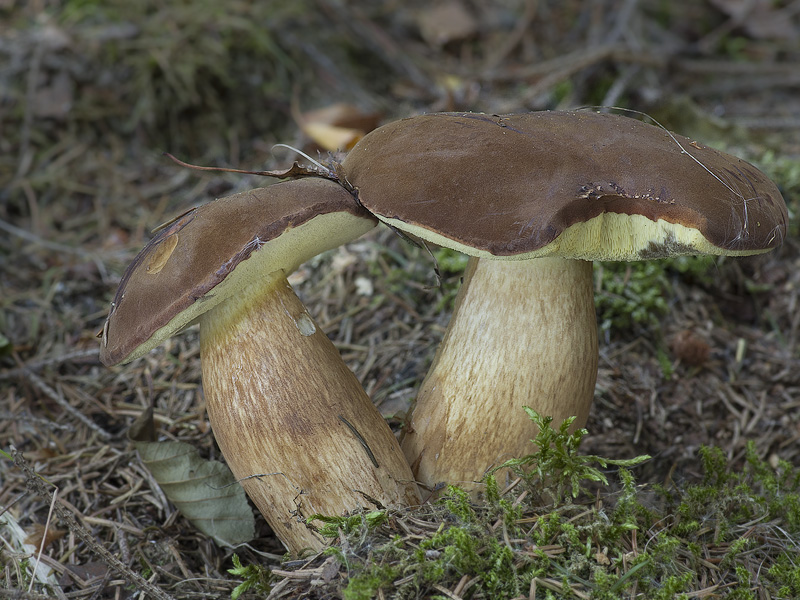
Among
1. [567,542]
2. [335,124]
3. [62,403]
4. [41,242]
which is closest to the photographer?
[567,542]

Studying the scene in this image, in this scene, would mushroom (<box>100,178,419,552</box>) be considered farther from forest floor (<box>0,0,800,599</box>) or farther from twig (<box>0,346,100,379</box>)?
twig (<box>0,346,100,379</box>)

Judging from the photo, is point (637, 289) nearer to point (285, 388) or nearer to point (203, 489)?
point (285, 388)

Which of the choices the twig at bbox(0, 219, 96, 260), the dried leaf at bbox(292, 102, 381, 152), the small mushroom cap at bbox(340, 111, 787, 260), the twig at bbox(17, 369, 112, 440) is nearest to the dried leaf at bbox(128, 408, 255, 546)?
the twig at bbox(17, 369, 112, 440)

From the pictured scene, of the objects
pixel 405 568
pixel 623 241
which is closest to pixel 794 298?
pixel 623 241

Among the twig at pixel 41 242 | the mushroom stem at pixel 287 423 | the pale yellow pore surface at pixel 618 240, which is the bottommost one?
the twig at pixel 41 242

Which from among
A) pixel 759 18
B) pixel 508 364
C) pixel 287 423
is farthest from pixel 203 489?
pixel 759 18

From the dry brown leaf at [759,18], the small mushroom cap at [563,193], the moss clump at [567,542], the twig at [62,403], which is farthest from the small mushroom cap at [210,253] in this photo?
the dry brown leaf at [759,18]

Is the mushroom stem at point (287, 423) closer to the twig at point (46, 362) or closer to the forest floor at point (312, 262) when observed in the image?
the forest floor at point (312, 262)

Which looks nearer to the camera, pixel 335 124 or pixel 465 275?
pixel 465 275

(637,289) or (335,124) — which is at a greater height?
(335,124)
